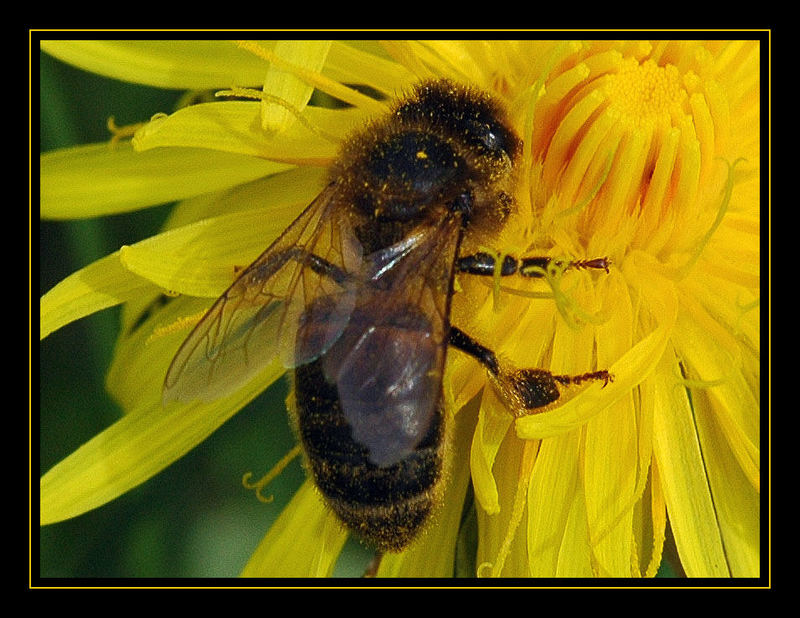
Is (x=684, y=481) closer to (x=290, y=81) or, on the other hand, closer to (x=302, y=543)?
(x=302, y=543)

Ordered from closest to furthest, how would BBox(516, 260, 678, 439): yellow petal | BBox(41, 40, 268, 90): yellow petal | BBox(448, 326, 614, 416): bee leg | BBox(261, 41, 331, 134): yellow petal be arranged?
BBox(516, 260, 678, 439): yellow petal, BBox(448, 326, 614, 416): bee leg, BBox(261, 41, 331, 134): yellow petal, BBox(41, 40, 268, 90): yellow petal

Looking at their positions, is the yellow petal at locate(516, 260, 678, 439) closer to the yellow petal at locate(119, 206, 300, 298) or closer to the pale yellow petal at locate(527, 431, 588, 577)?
the pale yellow petal at locate(527, 431, 588, 577)

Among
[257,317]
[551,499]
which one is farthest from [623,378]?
[257,317]

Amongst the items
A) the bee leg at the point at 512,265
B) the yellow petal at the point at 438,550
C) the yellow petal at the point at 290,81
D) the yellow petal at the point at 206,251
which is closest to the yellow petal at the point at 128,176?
the yellow petal at the point at 206,251

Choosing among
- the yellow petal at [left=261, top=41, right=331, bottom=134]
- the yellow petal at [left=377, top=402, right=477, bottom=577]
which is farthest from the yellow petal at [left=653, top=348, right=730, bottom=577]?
the yellow petal at [left=261, top=41, right=331, bottom=134]
